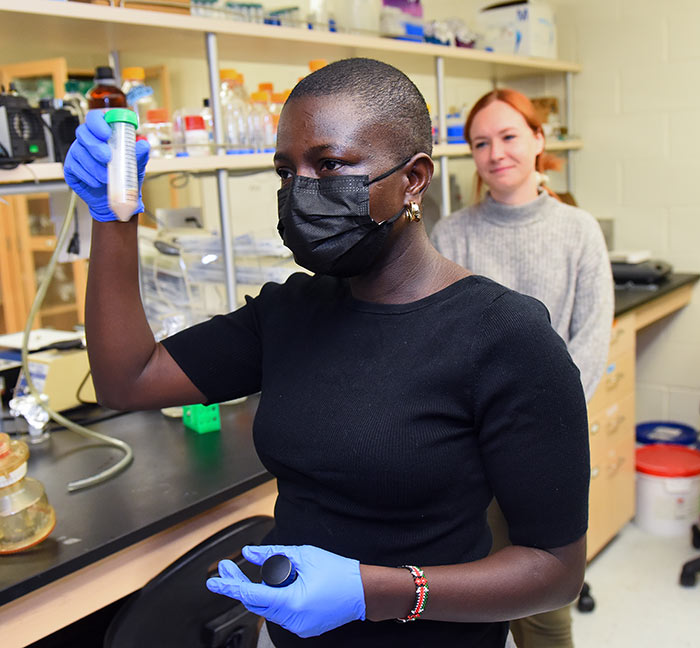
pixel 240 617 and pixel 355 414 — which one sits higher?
pixel 355 414

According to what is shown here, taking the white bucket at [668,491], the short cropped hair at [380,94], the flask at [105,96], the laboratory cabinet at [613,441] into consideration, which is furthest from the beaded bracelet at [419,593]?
the white bucket at [668,491]

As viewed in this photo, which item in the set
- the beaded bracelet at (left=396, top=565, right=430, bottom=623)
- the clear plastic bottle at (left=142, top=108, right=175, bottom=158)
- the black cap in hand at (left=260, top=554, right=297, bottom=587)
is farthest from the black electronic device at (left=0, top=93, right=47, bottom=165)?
the beaded bracelet at (left=396, top=565, right=430, bottom=623)

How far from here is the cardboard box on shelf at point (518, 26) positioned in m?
3.07

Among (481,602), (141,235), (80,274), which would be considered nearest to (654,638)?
(481,602)

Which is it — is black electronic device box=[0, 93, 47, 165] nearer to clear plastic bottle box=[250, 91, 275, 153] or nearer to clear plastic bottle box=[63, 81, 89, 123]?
clear plastic bottle box=[63, 81, 89, 123]

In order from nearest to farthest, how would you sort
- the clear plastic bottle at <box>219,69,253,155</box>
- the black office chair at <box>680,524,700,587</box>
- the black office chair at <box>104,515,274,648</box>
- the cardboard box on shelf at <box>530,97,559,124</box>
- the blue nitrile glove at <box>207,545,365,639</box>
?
1. the blue nitrile glove at <box>207,545,365,639</box>
2. the black office chair at <box>104,515,274,648</box>
3. the clear plastic bottle at <box>219,69,253,155</box>
4. the black office chair at <box>680,524,700,587</box>
5. the cardboard box on shelf at <box>530,97,559,124</box>

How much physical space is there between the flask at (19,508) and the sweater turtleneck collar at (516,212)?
1.41 meters

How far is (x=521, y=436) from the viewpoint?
85 centimetres

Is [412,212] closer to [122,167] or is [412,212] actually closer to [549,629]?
[122,167]

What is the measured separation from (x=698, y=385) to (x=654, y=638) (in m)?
1.34

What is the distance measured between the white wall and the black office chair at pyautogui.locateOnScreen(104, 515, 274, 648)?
8.34 feet

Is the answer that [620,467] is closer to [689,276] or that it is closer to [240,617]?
[689,276]

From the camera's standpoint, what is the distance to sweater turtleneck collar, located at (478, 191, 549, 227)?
2.07 metres

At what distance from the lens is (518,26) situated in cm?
309
